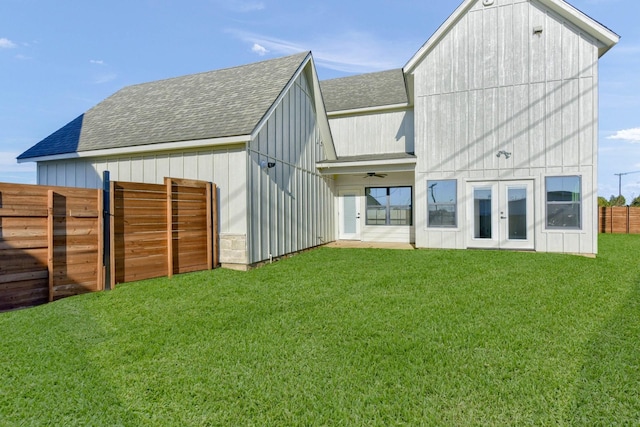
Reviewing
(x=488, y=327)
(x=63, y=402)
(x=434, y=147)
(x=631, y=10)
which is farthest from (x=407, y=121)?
(x=63, y=402)

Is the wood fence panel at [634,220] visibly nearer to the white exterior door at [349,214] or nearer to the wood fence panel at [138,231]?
the white exterior door at [349,214]

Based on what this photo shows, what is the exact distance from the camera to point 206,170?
317 inches

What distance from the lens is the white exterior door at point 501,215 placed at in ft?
32.4

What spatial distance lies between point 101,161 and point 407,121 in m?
11.1

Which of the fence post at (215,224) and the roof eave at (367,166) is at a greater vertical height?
the roof eave at (367,166)

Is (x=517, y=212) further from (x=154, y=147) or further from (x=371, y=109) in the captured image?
(x=154, y=147)

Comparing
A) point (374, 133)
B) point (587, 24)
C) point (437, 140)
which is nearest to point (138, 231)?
point (437, 140)

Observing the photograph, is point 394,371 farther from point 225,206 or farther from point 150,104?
point 150,104

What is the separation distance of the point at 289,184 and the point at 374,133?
5.77m

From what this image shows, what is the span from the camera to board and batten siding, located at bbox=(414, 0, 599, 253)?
9.32 m

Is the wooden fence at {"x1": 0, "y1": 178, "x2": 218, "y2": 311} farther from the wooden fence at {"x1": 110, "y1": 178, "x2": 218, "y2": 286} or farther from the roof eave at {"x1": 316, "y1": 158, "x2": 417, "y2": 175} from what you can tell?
the roof eave at {"x1": 316, "y1": 158, "x2": 417, "y2": 175}

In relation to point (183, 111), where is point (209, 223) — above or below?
below

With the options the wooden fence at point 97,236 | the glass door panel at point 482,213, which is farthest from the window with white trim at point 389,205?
the wooden fence at point 97,236

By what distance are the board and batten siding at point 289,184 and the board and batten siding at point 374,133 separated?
196 cm
